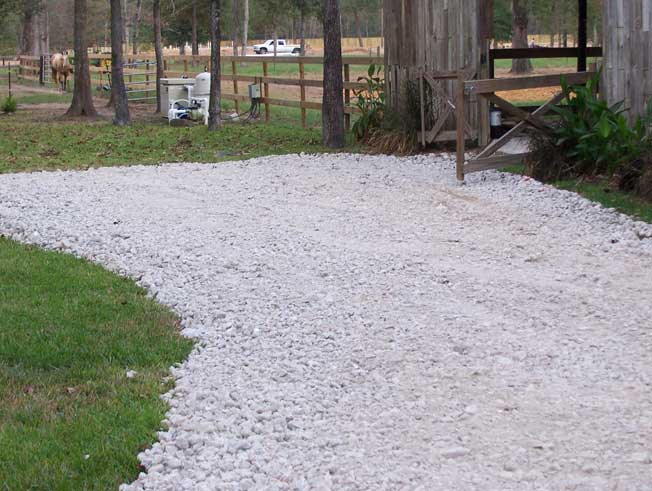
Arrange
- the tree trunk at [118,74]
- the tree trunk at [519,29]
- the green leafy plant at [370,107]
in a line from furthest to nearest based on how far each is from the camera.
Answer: the tree trunk at [519,29]
the tree trunk at [118,74]
the green leafy plant at [370,107]

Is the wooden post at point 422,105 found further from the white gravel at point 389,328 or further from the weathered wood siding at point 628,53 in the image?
the weathered wood siding at point 628,53

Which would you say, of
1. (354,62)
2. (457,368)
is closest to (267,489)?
(457,368)

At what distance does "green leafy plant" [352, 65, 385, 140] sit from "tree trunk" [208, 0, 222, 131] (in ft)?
11.4

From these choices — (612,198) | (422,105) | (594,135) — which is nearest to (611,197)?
(612,198)

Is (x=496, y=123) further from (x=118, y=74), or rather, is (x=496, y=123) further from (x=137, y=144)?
(x=118, y=74)

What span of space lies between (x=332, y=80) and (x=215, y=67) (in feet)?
13.4

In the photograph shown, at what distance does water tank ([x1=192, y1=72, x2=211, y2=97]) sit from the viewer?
22.2 m

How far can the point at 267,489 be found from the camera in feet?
12.9

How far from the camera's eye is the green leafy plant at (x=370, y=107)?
1539 centimetres

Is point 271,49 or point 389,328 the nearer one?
point 389,328

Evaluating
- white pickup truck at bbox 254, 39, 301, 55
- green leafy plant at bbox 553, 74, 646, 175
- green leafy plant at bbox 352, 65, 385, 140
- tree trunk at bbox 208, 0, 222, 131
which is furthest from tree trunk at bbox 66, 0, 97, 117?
white pickup truck at bbox 254, 39, 301, 55

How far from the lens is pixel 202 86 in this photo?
2227cm

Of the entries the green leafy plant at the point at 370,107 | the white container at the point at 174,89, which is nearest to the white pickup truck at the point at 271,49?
the white container at the point at 174,89

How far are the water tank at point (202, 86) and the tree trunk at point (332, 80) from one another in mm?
7344
